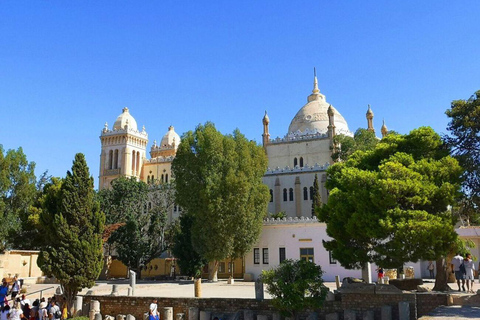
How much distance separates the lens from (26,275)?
32.0 meters

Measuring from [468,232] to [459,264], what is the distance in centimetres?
1397

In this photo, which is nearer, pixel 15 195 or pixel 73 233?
pixel 73 233

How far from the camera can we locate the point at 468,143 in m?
17.5

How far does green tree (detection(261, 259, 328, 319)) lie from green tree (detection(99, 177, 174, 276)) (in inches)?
890

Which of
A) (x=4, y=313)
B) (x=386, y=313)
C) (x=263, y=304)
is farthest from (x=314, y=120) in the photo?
(x=4, y=313)

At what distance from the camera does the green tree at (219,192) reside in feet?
98.6

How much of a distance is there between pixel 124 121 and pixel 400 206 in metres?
61.8

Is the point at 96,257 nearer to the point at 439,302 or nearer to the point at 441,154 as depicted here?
the point at 439,302

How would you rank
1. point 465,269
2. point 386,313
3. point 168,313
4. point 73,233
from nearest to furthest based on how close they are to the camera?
point 386,313, point 465,269, point 168,313, point 73,233

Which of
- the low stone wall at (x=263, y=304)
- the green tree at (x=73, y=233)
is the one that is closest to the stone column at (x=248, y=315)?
the low stone wall at (x=263, y=304)

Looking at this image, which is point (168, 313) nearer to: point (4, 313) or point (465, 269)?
point (4, 313)

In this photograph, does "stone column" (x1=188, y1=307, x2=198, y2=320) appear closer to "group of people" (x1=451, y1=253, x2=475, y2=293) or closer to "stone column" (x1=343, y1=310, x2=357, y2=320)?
"stone column" (x1=343, y1=310, x2=357, y2=320)

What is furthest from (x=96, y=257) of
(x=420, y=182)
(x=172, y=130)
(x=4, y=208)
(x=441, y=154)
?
(x=172, y=130)

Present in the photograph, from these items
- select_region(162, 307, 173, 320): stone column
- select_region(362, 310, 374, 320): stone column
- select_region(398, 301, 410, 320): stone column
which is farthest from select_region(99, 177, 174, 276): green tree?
select_region(398, 301, 410, 320): stone column
